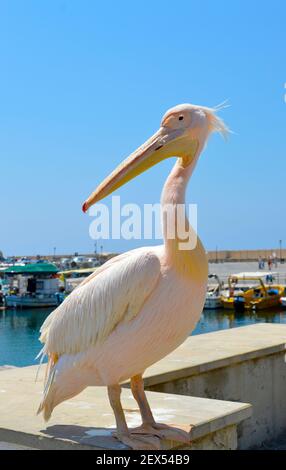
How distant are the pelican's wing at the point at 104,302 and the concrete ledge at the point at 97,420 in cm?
39

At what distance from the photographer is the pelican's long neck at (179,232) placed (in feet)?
9.18

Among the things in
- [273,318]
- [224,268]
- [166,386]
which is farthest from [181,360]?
[224,268]

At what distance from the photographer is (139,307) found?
2812mm

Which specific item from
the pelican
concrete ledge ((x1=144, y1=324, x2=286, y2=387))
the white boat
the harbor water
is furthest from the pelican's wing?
the white boat

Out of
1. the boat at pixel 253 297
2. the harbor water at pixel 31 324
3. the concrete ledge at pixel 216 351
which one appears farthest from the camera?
the boat at pixel 253 297

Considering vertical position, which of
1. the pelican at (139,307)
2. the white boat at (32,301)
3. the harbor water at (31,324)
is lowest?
the harbor water at (31,324)

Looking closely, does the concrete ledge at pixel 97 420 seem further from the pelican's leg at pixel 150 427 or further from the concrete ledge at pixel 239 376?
the concrete ledge at pixel 239 376

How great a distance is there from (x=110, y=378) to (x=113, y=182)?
0.90 m

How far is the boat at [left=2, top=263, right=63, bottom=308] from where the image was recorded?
33.4 m

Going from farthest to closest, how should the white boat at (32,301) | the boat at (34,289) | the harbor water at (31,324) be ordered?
the boat at (34,289), the white boat at (32,301), the harbor water at (31,324)

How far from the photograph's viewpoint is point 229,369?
498cm

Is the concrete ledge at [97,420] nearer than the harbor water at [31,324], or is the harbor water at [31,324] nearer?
the concrete ledge at [97,420]

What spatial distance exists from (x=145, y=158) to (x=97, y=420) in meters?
1.35

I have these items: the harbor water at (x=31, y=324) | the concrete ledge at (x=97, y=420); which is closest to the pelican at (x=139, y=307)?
the concrete ledge at (x=97, y=420)
